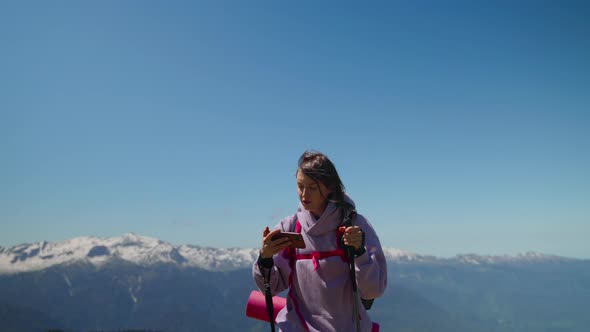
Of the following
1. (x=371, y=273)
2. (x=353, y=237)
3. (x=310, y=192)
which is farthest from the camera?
(x=310, y=192)

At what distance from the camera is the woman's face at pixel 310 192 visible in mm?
3932

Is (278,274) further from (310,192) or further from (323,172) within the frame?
(323,172)

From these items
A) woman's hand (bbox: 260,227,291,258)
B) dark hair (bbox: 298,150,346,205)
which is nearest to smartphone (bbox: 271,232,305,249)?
woman's hand (bbox: 260,227,291,258)

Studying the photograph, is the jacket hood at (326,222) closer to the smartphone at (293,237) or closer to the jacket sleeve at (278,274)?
the smartphone at (293,237)

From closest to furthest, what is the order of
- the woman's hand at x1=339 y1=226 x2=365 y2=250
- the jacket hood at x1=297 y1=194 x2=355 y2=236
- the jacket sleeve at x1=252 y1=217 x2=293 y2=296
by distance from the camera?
the woman's hand at x1=339 y1=226 x2=365 y2=250 < the jacket hood at x1=297 y1=194 x2=355 y2=236 < the jacket sleeve at x1=252 y1=217 x2=293 y2=296

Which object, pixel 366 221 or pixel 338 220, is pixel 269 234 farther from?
pixel 366 221

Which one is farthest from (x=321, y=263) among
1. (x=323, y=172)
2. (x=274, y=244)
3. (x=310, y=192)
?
(x=323, y=172)

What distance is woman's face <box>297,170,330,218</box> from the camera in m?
3.93

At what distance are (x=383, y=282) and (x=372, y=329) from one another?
703 mm

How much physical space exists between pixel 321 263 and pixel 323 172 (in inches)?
35.5

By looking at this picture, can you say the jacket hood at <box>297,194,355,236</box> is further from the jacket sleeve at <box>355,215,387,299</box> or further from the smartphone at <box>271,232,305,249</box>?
the jacket sleeve at <box>355,215,387,299</box>

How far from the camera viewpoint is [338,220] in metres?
3.89

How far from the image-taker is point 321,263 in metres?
3.82

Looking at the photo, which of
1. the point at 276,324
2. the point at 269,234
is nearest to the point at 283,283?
the point at 276,324
